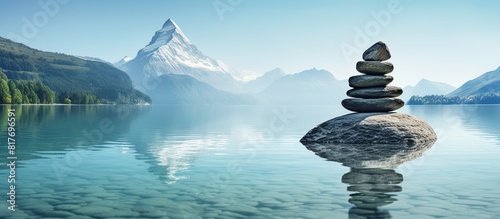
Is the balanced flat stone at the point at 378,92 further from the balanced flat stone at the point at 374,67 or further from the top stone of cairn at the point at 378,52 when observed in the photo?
the top stone of cairn at the point at 378,52

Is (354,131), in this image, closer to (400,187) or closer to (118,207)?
(400,187)

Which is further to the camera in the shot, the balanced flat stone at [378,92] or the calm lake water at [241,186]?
the balanced flat stone at [378,92]

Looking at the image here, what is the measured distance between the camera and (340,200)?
615 inches

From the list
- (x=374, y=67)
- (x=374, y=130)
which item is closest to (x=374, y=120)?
(x=374, y=130)

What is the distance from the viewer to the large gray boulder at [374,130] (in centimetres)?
3641

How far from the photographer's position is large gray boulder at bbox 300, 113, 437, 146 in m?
36.4

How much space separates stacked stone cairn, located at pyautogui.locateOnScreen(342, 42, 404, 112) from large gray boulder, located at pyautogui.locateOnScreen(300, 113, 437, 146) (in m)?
2.00

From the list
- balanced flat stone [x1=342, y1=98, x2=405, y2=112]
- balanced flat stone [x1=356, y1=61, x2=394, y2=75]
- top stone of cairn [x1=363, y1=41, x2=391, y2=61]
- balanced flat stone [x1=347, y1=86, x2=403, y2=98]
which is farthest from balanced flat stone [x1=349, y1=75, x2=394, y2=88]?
top stone of cairn [x1=363, y1=41, x2=391, y2=61]

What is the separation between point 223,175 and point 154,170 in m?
3.85

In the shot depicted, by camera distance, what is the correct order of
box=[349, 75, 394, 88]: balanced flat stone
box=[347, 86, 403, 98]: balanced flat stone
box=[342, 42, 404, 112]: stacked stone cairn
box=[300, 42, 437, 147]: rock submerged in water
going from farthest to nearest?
1. box=[349, 75, 394, 88]: balanced flat stone
2. box=[347, 86, 403, 98]: balanced flat stone
3. box=[342, 42, 404, 112]: stacked stone cairn
4. box=[300, 42, 437, 147]: rock submerged in water

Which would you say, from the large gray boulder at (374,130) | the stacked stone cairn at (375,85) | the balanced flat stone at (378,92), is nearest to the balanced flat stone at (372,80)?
the stacked stone cairn at (375,85)

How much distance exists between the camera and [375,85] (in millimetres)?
41719

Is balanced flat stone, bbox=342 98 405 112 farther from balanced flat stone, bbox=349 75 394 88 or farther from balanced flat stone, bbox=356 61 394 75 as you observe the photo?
balanced flat stone, bbox=356 61 394 75

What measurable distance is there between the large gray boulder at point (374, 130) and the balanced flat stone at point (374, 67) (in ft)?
15.5
